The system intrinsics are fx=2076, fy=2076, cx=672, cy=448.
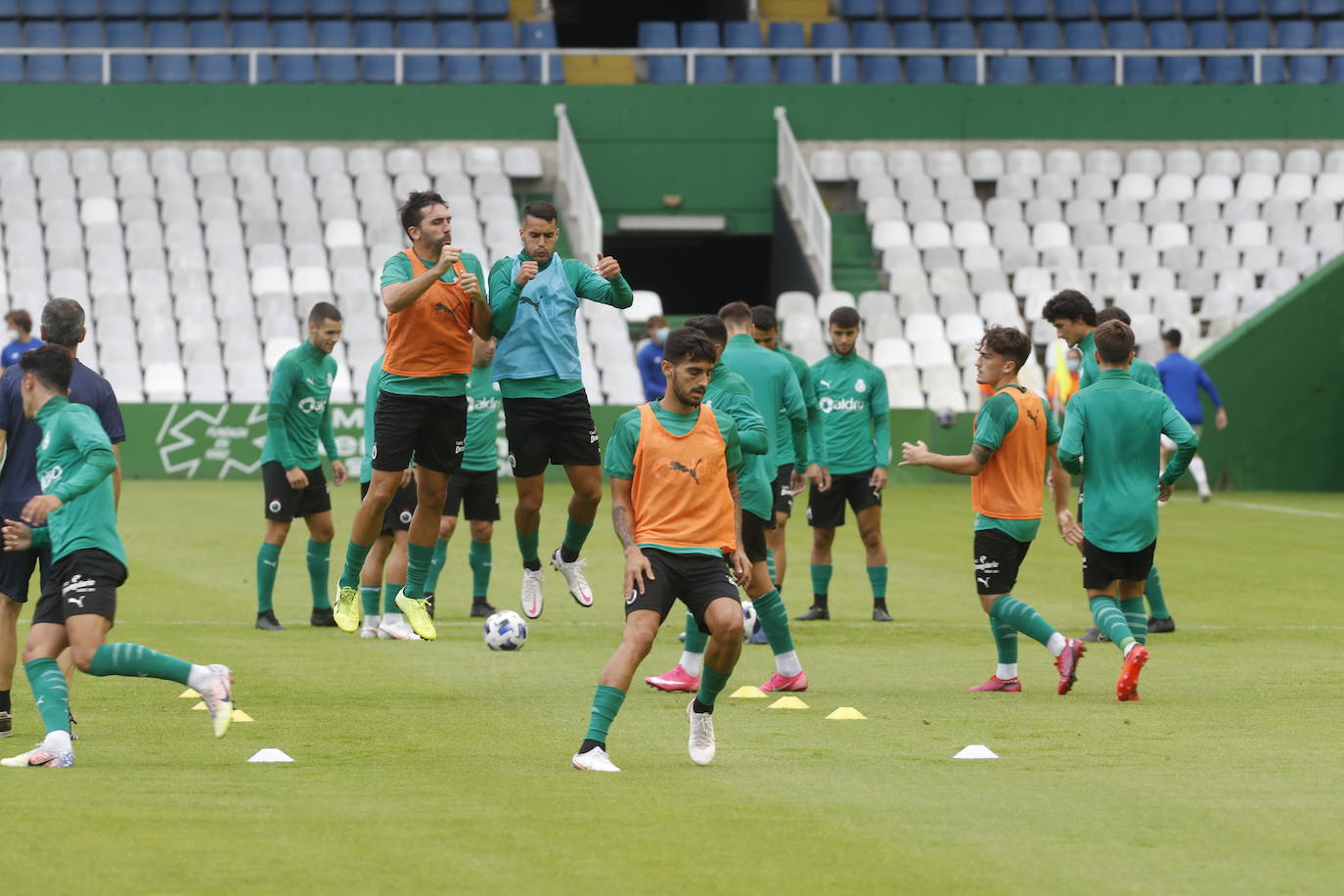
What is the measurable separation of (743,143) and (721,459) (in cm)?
2762

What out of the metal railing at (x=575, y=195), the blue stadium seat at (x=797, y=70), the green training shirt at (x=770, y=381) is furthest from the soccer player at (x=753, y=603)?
the blue stadium seat at (x=797, y=70)

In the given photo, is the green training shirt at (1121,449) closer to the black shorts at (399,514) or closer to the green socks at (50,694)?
the black shorts at (399,514)

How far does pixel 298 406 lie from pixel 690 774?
6.38m

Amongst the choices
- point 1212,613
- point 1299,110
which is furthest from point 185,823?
point 1299,110

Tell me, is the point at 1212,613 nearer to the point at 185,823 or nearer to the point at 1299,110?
the point at 185,823

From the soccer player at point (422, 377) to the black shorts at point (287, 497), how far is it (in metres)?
2.30

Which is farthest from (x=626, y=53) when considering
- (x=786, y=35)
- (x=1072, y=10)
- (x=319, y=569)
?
(x=319, y=569)

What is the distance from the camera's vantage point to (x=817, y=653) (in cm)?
1268

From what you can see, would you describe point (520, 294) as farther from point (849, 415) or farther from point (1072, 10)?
point (1072, 10)

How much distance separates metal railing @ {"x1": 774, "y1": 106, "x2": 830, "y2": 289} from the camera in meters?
32.3

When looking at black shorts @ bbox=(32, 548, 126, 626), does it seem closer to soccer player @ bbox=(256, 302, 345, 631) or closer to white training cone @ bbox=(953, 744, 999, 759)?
white training cone @ bbox=(953, 744, 999, 759)

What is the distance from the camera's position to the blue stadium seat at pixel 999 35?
38562 millimetres

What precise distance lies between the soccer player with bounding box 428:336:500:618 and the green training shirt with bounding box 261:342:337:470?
37.4 inches

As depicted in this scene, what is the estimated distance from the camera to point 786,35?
37.7m
